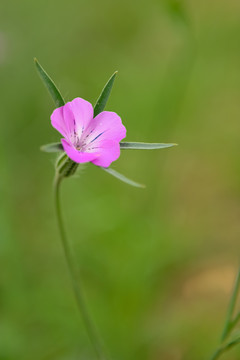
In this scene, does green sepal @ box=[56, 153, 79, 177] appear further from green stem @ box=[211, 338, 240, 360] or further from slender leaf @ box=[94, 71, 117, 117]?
green stem @ box=[211, 338, 240, 360]

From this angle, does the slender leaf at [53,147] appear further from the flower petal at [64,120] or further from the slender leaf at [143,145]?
the slender leaf at [143,145]

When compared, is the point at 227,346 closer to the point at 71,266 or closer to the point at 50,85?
the point at 71,266

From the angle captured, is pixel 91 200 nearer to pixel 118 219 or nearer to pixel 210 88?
pixel 118 219

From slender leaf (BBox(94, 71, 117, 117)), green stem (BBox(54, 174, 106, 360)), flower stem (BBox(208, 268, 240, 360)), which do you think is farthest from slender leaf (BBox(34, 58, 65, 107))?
flower stem (BBox(208, 268, 240, 360))

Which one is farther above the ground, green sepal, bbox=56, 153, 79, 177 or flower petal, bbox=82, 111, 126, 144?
flower petal, bbox=82, 111, 126, 144

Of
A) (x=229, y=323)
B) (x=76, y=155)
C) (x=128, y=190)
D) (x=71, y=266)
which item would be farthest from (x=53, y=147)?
(x=128, y=190)

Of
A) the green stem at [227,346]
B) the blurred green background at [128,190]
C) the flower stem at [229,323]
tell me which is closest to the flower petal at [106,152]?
the flower stem at [229,323]

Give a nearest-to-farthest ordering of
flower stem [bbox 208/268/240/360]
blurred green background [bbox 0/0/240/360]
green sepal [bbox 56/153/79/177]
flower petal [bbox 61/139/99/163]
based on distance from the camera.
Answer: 1. flower petal [bbox 61/139/99/163]
2. green sepal [bbox 56/153/79/177]
3. flower stem [bbox 208/268/240/360]
4. blurred green background [bbox 0/0/240/360]
